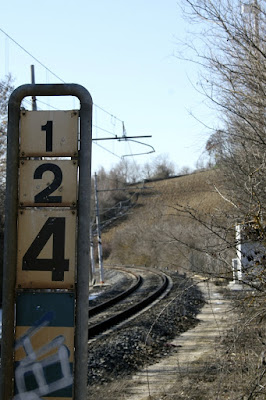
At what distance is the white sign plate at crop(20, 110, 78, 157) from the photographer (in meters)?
2.98

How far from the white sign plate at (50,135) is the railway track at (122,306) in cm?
1154

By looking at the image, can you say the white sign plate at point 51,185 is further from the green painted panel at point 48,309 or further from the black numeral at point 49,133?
the green painted panel at point 48,309

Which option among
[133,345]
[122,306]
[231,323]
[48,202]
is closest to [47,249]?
[48,202]

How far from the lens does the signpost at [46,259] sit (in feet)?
9.50

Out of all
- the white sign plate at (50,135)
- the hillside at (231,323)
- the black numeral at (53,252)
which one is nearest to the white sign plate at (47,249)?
the black numeral at (53,252)

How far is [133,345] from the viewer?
1203 centimetres

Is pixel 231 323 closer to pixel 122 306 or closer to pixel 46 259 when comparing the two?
pixel 46 259

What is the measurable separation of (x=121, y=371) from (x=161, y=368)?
712 mm

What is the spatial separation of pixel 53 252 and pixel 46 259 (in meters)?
0.05

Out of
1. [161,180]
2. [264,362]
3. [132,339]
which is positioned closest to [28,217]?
[264,362]

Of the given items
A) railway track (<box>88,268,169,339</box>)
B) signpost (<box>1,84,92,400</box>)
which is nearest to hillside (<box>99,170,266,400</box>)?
signpost (<box>1,84,92,400</box>)

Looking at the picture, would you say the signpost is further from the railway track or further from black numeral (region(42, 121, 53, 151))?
the railway track

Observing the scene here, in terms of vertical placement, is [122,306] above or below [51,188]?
below

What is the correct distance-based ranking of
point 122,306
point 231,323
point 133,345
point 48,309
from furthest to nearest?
point 122,306, point 133,345, point 231,323, point 48,309
